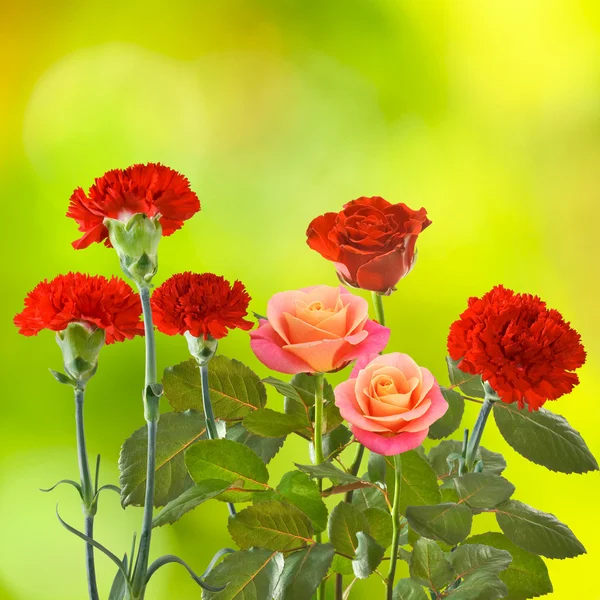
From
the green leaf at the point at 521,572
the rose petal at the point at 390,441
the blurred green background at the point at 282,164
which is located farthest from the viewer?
the blurred green background at the point at 282,164

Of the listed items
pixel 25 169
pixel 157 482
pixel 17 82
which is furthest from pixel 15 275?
pixel 157 482

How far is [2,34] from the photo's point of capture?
91cm

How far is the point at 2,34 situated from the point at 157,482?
0.64m

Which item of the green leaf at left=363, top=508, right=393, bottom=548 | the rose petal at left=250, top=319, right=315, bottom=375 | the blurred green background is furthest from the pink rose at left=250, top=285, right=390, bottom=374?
the blurred green background

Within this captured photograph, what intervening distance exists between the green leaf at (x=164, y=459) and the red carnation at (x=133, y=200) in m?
0.15

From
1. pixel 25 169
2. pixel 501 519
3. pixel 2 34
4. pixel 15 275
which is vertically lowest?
pixel 501 519

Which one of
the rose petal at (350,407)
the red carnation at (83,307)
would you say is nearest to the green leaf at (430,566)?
the rose petal at (350,407)

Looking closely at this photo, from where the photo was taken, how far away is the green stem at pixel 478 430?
1.53 feet

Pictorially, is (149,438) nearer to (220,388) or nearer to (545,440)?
(220,388)

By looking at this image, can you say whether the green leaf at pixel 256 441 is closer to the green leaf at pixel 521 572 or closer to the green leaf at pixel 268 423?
the green leaf at pixel 268 423

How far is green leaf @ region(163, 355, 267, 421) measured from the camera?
529 millimetres

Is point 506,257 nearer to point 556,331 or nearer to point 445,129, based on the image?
point 445,129

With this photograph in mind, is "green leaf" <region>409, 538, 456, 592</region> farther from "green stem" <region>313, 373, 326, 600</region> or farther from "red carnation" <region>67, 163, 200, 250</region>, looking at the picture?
"red carnation" <region>67, 163, 200, 250</region>

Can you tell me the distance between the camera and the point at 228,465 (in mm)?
470
